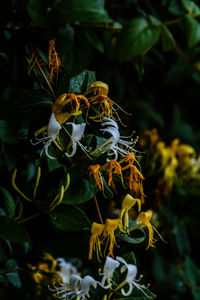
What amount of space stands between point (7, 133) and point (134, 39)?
299mm

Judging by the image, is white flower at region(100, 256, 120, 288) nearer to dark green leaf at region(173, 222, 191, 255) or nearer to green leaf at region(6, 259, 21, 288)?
green leaf at region(6, 259, 21, 288)

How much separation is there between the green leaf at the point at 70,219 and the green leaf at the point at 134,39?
8.7 inches

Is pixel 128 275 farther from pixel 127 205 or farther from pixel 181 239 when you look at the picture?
pixel 181 239

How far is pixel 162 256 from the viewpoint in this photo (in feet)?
4.99

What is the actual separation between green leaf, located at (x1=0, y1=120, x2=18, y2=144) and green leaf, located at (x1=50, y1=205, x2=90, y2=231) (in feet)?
0.66

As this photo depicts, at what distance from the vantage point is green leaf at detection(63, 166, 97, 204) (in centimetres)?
54

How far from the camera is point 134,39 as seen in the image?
0.53 metres

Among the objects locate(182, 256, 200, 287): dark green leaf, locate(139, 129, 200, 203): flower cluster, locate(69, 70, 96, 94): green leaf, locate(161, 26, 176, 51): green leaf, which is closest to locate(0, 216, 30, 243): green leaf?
locate(69, 70, 96, 94): green leaf

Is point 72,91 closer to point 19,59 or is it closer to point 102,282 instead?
point 19,59

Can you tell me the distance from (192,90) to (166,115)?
0.54 ft

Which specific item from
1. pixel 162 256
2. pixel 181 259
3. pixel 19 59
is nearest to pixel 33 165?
pixel 19 59

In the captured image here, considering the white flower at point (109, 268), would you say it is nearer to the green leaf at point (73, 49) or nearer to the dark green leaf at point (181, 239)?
the green leaf at point (73, 49)

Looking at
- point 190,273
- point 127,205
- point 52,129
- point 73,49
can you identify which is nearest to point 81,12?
point 73,49

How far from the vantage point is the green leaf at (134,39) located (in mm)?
→ 523
